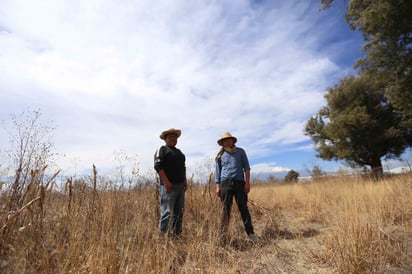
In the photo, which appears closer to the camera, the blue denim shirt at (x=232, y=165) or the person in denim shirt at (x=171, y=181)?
the person in denim shirt at (x=171, y=181)

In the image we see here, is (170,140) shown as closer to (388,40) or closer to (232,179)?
(232,179)

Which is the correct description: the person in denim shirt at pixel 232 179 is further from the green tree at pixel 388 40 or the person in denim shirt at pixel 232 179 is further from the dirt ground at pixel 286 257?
the green tree at pixel 388 40

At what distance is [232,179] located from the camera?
12.7ft

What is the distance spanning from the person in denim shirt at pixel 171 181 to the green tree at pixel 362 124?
13969mm

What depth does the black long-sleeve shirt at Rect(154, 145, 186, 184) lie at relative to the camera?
142 inches

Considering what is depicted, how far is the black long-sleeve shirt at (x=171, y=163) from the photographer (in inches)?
142

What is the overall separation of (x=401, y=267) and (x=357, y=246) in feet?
1.65

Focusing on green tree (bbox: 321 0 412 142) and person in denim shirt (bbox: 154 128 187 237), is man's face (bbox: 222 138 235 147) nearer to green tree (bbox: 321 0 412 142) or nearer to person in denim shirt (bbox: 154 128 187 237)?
person in denim shirt (bbox: 154 128 187 237)

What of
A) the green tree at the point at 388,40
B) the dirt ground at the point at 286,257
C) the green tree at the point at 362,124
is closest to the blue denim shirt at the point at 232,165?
the dirt ground at the point at 286,257

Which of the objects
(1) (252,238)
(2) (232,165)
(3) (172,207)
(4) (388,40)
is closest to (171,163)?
(3) (172,207)

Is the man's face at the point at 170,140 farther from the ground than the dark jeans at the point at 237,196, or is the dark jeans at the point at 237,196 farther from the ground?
the man's face at the point at 170,140

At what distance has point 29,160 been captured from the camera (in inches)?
115

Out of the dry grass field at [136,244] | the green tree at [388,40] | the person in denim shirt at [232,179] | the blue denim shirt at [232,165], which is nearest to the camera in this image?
the dry grass field at [136,244]

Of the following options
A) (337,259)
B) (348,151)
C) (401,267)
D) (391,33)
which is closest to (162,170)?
(337,259)
